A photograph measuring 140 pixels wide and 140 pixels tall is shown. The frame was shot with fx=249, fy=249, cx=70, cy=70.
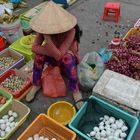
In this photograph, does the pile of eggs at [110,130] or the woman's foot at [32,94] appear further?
the woman's foot at [32,94]

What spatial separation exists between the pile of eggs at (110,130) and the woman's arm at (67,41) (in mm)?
671

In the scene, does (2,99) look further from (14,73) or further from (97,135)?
(97,135)

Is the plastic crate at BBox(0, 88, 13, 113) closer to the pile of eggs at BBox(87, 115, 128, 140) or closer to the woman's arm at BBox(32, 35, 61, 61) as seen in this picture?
the woman's arm at BBox(32, 35, 61, 61)

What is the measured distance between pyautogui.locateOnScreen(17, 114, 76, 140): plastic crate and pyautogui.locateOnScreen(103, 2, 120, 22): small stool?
1.97 metres

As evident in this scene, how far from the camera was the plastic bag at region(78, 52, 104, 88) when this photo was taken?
7.57 ft

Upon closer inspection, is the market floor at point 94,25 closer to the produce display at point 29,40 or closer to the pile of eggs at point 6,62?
the pile of eggs at point 6,62

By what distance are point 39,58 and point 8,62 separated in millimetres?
615

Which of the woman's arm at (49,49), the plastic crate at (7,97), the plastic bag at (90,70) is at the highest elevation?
the woman's arm at (49,49)

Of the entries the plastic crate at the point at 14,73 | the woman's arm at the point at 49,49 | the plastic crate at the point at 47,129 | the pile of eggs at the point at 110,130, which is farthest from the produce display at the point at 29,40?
the pile of eggs at the point at 110,130

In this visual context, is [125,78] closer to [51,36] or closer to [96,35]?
[51,36]

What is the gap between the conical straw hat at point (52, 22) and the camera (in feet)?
6.40

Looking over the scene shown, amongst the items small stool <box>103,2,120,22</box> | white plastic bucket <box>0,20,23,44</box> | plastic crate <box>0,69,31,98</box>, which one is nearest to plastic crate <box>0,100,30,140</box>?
plastic crate <box>0,69,31,98</box>

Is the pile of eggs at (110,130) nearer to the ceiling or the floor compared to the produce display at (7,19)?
nearer to the floor

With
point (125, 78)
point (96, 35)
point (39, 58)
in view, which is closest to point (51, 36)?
point (39, 58)
